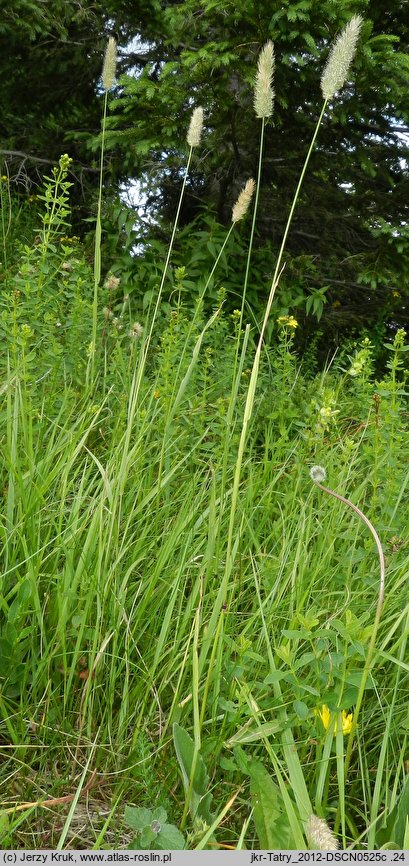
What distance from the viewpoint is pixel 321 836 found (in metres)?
0.92

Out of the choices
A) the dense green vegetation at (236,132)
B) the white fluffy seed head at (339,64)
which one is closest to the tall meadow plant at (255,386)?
the white fluffy seed head at (339,64)

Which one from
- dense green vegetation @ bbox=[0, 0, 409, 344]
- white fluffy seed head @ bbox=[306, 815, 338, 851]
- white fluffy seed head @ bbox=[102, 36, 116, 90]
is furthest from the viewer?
dense green vegetation @ bbox=[0, 0, 409, 344]

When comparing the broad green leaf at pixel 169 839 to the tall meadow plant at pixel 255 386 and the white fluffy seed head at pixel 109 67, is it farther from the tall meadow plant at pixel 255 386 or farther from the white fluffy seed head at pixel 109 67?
the white fluffy seed head at pixel 109 67

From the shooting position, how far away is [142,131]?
4.01 metres

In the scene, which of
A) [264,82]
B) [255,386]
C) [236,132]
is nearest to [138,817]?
[255,386]

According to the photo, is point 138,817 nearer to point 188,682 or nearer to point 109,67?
point 188,682

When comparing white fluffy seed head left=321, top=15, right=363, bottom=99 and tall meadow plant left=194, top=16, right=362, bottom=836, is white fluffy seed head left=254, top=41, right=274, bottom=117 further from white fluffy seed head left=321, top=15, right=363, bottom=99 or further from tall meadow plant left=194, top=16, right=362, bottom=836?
white fluffy seed head left=321, top=15, right=363, bottom=99

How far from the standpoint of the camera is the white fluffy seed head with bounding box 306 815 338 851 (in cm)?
92

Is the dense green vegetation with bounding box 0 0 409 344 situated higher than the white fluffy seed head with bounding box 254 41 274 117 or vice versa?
the dense green vegetation with bounding box 0 0 409 344

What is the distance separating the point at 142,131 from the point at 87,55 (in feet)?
7.10

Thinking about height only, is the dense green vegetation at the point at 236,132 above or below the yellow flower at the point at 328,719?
above

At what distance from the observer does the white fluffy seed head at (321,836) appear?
917 mm

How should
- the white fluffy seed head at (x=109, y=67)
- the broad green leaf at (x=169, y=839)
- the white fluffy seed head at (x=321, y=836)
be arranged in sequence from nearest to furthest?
the white fluffy seed head at (x=321, y=836), the broad green leaf at (x=169, y=839), the white fluffy seed head at (x=109, y=67)

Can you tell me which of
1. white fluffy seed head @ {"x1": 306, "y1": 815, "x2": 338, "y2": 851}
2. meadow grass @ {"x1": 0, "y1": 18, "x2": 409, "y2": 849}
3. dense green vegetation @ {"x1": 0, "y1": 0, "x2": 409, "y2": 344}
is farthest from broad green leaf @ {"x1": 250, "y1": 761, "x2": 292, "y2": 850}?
dense green vegetation @ {"x1": 0, "y1": 0, "x2": 409, "y2": 344}
